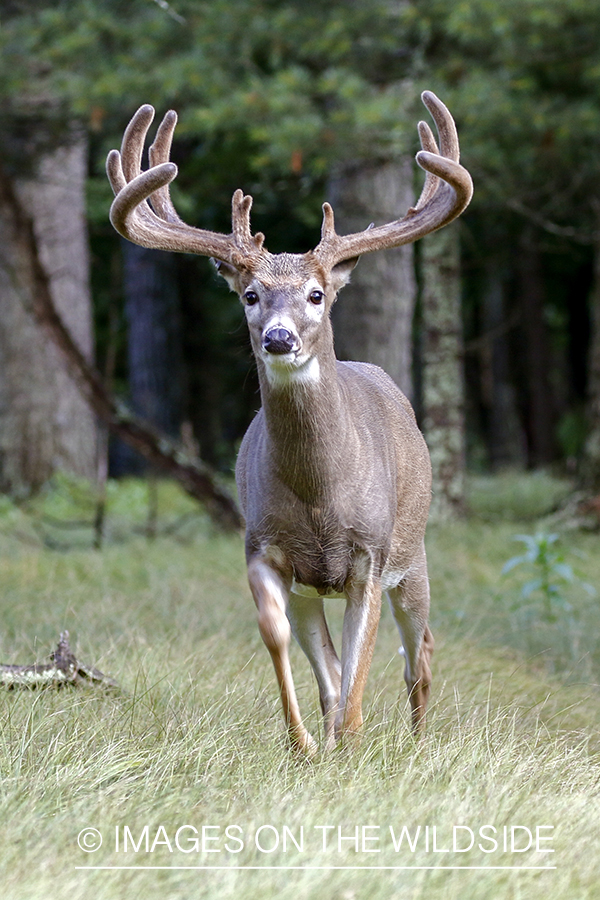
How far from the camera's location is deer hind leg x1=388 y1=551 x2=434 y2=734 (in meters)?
4.94

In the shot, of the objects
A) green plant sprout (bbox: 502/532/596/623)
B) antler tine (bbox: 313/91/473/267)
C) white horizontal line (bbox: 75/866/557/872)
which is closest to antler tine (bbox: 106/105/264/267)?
antler tine (bbox: 313/91/473/267)

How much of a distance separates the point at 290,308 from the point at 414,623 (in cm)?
164

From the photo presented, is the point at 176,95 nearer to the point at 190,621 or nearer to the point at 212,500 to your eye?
the point at 212,500

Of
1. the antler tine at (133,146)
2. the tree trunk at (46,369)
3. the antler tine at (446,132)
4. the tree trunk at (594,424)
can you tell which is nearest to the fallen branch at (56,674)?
the antler tine at (133,146)

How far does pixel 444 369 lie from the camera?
10.7m

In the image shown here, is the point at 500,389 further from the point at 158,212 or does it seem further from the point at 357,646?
the point at 357,646

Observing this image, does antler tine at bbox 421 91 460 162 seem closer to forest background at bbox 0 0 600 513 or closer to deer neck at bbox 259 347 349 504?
deer neck at bbox 259 347 349 504

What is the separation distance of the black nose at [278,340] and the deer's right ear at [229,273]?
1.56 feet

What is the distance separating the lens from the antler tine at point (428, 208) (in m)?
4.38

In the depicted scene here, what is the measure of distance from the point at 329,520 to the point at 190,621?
233 centimetres

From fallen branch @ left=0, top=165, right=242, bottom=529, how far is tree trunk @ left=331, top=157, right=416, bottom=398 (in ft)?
5.48

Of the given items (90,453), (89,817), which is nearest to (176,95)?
(90,453)

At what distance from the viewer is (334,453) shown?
4312 millimetres

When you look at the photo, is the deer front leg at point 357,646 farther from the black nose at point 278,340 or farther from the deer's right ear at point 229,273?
the deer's right ear at point 229,273
